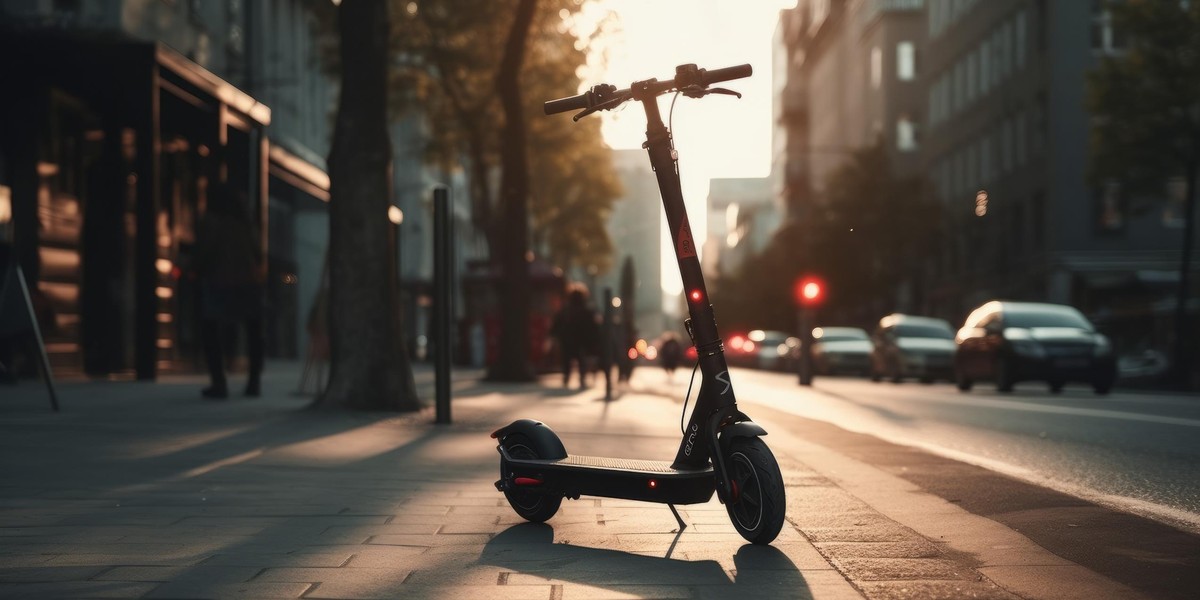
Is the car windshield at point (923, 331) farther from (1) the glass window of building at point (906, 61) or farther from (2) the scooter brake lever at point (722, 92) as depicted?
(1) the glass window of building at point (906, 61)

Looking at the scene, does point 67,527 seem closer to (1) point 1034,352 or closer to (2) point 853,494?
(2) point 853,494

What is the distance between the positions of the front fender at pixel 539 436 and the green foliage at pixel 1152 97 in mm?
30172

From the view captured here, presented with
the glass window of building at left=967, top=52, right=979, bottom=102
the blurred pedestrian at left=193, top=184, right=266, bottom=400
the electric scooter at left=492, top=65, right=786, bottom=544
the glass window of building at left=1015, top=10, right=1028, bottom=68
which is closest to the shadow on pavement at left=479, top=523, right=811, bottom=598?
the electric scooter at left=492, top=65, right=786, bottom=544

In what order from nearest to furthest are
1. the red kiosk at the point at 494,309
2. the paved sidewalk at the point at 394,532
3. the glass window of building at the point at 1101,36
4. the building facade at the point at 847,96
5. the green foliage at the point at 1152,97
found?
the paved sidewalk at the point at 394,532 < the green foliage at the point at 1152,97 < the red kiosk at the point at 494,309 < the glass window of building at the point at 1101,36 < the building facade at the point at 847,96

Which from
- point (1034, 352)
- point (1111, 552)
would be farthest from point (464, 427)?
point (1034, 352)

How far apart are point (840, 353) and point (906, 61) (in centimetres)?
4147

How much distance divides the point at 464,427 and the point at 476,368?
2901cm

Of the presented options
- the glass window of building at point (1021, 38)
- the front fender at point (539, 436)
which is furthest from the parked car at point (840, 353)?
the front fender at point (539, 436)

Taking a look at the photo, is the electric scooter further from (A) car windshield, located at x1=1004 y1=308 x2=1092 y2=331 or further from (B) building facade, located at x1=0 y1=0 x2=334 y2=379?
(A) car windshield, located at x1=1004 y1=308 x2=1092 y2=331

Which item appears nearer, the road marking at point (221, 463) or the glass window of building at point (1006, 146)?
the road marking at point (221, 463)

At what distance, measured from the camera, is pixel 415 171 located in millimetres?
66625

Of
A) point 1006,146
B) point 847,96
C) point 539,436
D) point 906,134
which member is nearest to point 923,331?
point 1006,146

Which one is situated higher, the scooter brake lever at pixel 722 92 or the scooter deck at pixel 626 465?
the scooter brake lever at pixel 722 92

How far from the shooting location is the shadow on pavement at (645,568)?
17.3ft
